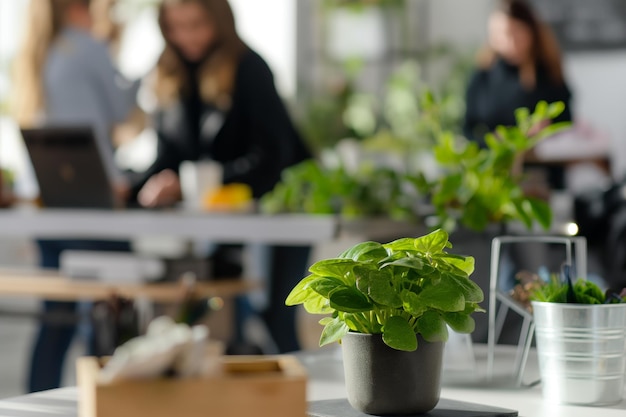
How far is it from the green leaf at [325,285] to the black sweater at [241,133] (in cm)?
269

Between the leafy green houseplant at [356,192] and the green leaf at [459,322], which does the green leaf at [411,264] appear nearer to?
the green leaf at [459,322]

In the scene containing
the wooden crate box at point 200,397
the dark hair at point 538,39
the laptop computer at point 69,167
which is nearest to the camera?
the wooden crate box at point 200,397

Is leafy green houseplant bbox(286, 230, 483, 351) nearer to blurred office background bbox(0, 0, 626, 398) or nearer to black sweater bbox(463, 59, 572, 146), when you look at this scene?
black sweater bbox(463, 59, 572, 146)

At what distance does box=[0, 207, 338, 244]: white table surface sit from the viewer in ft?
9.02

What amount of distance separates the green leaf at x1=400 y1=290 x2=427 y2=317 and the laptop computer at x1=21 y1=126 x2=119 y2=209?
225 centimetres

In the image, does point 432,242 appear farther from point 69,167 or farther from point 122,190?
point 122,190

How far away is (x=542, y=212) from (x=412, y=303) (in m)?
0.63

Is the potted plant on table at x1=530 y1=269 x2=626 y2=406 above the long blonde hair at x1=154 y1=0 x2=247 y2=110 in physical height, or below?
below

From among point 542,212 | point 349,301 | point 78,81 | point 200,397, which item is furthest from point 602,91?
point 200,397

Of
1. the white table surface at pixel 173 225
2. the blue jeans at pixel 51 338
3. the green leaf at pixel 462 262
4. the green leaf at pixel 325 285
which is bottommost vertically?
the blue jeans at pixel 51 338

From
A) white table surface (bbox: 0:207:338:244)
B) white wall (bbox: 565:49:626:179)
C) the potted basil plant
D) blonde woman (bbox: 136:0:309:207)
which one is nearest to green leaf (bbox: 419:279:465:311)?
the potted basil plant

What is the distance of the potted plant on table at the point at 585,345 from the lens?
3.53 ft

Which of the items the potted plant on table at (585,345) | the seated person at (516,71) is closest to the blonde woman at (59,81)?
the seated person at (516,71)

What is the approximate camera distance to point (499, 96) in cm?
514
